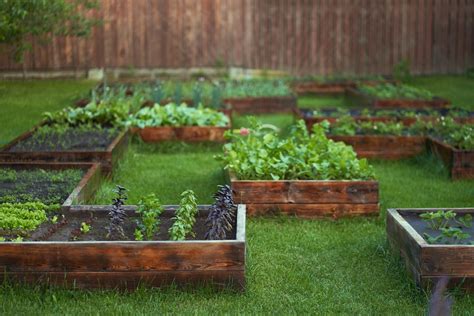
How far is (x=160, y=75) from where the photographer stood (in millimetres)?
15617

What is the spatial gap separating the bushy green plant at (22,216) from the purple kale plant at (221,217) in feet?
3.51

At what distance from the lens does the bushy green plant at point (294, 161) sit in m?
5.99

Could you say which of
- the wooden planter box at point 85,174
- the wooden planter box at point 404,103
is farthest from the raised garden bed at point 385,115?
the wooden planter box at point 85,174

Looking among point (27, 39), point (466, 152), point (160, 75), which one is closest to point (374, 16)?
point (160, 75)

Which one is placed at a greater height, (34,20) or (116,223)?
(34,20)

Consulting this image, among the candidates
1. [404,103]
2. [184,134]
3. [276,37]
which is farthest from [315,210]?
[276,37]

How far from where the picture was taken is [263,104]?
12.0 meters

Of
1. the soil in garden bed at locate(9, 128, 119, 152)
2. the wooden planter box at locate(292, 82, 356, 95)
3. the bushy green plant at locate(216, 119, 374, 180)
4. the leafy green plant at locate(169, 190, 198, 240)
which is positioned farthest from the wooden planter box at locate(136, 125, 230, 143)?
the wooden planter box at locate(292, 82, 356, 95)

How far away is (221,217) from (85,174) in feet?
7.12

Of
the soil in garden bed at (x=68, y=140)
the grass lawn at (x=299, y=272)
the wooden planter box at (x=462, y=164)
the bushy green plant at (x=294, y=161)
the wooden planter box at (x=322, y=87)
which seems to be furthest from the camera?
the wooden planter box at (x=322, y=87)

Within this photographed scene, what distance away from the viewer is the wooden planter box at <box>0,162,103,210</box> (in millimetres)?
5699

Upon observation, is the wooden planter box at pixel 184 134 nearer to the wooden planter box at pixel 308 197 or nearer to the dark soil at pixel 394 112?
the dark soil at pixel 394 112

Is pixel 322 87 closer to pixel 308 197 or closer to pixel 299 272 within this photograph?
pixel 308 197

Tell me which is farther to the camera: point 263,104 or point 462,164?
point 263,104
